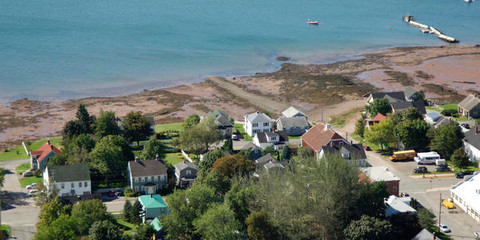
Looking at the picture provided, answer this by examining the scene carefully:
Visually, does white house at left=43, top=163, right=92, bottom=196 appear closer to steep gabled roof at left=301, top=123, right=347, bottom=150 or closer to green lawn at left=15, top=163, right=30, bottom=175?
green lawn at left=15, top=163, right=30, bottom=175

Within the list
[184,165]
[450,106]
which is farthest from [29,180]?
[450,106]

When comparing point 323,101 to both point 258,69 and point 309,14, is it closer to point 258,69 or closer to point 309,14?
point 258,69

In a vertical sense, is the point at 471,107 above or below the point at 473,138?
above

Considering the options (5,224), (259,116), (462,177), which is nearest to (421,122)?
(462,177)

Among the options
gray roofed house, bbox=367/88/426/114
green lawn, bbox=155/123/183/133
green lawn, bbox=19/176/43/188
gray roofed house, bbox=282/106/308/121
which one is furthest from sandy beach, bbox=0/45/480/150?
green lawn, bbox=19/176/43/188

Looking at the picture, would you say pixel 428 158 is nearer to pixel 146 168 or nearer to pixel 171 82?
pixel 146 168

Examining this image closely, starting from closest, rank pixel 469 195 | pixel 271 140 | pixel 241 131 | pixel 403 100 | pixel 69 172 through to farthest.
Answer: pixel 469 195
pixel 69 172
pixel 271 140
pixel 241 131
pixel 403 100
